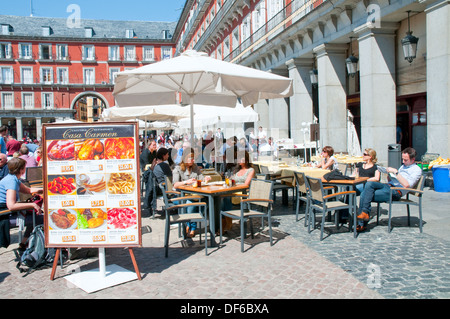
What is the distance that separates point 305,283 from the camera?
4312 mm

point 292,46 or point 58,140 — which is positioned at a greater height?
point 292,46

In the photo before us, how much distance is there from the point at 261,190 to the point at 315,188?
35.0 inches

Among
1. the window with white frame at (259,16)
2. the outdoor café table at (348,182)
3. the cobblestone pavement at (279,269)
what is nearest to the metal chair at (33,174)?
the cobblestone pavement at (279,269)

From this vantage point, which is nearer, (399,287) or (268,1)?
(399,287)

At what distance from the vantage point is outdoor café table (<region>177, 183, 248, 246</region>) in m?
6.00

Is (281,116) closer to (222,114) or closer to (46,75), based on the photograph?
(222,114)

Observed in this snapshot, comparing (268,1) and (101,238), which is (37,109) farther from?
(101,238)

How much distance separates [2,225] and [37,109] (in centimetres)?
5709

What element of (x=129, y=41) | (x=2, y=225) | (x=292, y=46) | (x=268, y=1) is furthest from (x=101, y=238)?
(x=129, y=41)

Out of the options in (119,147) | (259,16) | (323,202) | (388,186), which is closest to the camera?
(119,147)

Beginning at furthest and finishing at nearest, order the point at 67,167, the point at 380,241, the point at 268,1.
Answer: the point at 268,1 < the point at 380,241 < the point at 67,167

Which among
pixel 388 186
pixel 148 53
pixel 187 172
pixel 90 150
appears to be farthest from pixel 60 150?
pixel 148 53

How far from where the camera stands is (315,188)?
6367 millimetres

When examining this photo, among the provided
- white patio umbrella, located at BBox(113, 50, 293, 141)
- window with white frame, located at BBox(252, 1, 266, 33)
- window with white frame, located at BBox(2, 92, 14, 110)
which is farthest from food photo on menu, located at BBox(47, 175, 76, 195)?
window with white frame, located at BBox(2, 92, 14, 110)
